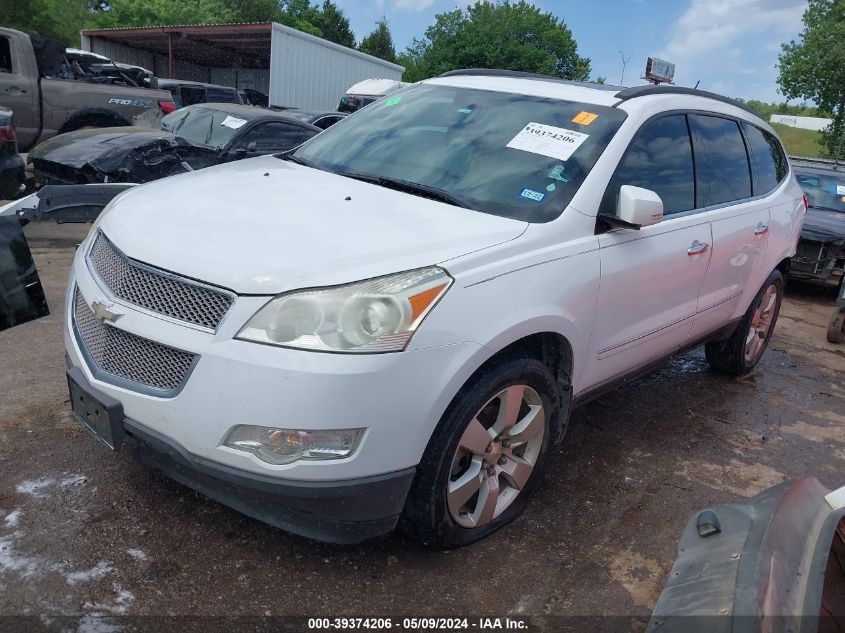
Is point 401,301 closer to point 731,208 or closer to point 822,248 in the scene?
point 731,208

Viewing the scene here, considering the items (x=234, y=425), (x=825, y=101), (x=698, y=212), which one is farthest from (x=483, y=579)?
(x=825, y=101)

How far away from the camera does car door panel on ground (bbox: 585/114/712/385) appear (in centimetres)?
321

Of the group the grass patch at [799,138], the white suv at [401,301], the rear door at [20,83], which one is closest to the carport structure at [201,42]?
the rear door at [20,83]

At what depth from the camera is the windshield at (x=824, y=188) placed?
30.6 ft

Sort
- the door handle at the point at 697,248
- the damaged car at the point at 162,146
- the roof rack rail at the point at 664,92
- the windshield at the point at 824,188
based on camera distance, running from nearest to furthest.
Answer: the roof rack rail at the point at 664,92 < the door handle at the point at 697,248 < the damaged car at the point at 162,146 < the windshield at the point at 824,188

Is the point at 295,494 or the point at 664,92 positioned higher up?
the point at 664,92

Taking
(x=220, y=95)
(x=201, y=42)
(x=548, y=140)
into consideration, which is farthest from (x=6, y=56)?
(x=201, y=42)

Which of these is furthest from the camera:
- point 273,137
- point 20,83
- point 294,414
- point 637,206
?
point 20,83

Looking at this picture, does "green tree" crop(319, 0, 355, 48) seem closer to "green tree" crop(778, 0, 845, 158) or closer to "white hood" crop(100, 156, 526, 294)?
"green tree" crop(778, 0, 845, 158)

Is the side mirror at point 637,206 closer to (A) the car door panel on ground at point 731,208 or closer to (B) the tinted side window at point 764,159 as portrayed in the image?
(A) the car door panel on ground at point 731,208

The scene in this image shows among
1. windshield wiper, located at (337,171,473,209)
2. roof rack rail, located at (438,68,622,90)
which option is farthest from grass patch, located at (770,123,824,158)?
windshield wiper, located at (337,171,473,209)

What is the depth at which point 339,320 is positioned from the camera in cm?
228

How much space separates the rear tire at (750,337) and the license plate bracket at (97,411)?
4.05m

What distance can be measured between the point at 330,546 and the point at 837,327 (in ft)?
18.9
